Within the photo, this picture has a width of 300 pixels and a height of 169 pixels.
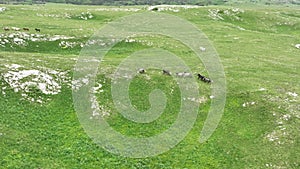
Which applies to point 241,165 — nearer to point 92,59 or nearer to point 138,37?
point 92,59

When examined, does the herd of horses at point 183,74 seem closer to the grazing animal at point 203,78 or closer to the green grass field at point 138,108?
the grazing animal at point 203,78

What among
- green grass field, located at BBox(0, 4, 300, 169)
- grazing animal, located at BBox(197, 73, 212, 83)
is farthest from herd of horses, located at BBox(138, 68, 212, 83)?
green grass field, located at BBox(0, 4, 300, 169)

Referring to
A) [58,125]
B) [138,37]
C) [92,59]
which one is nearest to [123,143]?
[58,125]

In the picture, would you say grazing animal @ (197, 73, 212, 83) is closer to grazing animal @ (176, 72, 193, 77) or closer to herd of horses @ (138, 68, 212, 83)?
herd of horses @ (138, 68, 212, 83)

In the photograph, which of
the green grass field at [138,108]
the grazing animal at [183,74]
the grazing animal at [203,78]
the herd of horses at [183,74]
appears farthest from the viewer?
the grazing animal at [183,74]

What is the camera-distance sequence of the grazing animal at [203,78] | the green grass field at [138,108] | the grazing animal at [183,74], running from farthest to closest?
the grazing animal at [183,74]
the grazing animal at [203,78]
the green grass field at [138,108]

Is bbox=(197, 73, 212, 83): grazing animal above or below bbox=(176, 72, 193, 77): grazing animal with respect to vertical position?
below

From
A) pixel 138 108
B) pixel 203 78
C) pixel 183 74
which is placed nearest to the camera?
pixel 138 108

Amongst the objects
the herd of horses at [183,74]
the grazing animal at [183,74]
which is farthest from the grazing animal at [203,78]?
the grazing animal at [183,74]

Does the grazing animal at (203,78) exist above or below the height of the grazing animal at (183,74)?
below

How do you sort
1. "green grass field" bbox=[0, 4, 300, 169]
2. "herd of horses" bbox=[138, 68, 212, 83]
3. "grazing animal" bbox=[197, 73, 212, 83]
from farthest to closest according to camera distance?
"grazing animal" bbox=[197, 73, 212, 83], "herd of horses" bbox=[138, 68, 212, 83], "green grass field" bbox=[0, 4, 300, 169]

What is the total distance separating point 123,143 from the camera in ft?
102

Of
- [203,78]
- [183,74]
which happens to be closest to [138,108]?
[183,74]

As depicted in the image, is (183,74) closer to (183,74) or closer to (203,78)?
(183,74)
